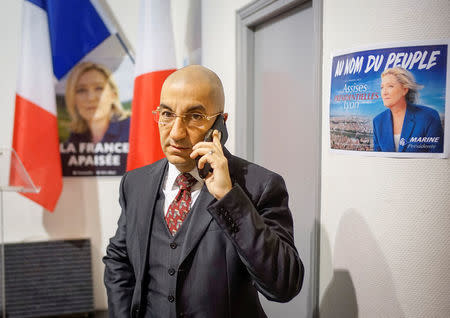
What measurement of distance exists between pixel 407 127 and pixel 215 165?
27.3 inches

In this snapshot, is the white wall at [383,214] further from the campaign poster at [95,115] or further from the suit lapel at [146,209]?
the campaign poster at [95,115]

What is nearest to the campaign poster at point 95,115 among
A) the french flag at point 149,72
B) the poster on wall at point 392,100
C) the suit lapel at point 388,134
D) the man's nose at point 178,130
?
the french flag at point 149,72

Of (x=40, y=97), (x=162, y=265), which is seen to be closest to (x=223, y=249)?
(x=162, y=265)

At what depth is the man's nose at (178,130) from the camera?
958 millimetres

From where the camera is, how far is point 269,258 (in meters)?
0.85

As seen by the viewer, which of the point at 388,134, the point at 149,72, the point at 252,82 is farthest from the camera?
the point at 149,72

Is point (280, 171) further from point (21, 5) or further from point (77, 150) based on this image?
point (21, 5)

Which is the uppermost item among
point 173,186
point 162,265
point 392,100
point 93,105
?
point 93,105

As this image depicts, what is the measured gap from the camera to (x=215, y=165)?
90 centimetres

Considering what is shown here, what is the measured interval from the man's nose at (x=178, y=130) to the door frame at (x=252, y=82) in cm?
73

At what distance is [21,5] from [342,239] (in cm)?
266

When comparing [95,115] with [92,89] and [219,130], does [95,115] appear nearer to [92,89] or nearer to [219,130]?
[92,89]

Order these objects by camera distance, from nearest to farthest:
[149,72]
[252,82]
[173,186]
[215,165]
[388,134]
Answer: [215,165], [173,186], [388,134], [252,82], [149,72]

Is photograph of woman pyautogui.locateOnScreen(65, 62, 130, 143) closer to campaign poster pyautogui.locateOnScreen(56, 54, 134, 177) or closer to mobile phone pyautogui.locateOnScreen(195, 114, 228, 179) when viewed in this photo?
campaign poster pyautogui.locateOnScreen(56, 54, 134, 177)
